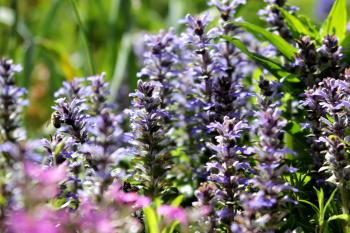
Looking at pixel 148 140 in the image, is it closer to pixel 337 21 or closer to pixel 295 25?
pixel 295 25

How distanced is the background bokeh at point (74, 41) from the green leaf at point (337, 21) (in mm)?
1501

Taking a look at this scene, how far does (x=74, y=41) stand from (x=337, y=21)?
432cm

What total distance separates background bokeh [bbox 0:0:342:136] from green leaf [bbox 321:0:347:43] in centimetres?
150

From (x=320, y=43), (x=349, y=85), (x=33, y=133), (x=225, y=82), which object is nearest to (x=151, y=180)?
(x=225, y=82)

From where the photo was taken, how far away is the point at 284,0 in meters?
3.22

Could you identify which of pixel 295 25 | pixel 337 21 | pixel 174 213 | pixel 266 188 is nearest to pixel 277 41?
pixel 295 25

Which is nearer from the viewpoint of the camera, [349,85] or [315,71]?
[349,85]

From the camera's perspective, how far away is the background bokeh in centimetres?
447

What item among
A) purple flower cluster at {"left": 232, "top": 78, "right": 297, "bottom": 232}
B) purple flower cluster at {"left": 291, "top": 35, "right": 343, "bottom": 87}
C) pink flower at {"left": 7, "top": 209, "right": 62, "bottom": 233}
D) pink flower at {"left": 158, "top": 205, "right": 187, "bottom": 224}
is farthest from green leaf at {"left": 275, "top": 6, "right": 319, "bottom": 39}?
pink flower at {"left": 7, "top": 209, "right": 62, "bottom": 233}

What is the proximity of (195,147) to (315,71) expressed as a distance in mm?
699

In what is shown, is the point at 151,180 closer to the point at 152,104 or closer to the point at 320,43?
the point at 152,104

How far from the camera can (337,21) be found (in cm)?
317

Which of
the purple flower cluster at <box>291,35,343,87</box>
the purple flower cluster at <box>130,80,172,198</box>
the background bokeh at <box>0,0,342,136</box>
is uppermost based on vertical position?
the background bokeh at <box>0,0,342,136</box>

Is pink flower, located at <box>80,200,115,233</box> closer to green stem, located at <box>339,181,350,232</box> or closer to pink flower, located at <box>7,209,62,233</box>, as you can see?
pink flower, located at <box>7,209,62,233</box>
